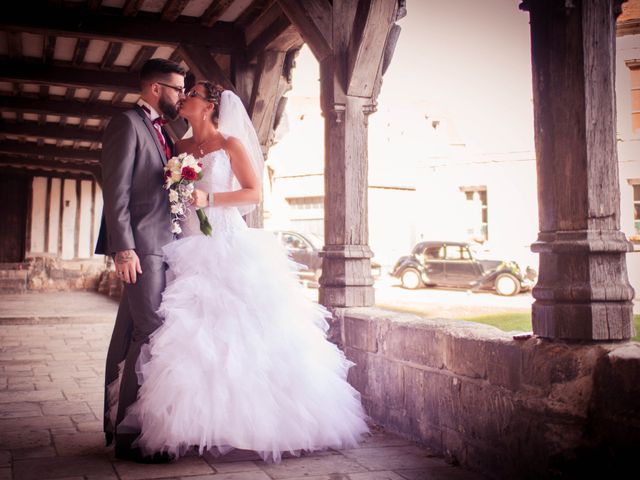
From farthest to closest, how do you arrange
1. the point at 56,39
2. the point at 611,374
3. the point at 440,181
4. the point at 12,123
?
1. the point at 440,181
2. the point at 12,123
3. the point at 56,39
4. the point at 611,374

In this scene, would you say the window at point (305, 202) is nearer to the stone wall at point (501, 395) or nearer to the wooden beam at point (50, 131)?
the wooden beam at point (50, 131)

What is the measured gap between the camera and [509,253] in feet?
65.8

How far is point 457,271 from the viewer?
57.0 ft

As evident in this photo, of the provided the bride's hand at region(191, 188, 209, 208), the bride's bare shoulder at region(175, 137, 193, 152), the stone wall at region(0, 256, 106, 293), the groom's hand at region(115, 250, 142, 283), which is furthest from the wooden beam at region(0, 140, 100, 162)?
the groom's hand at region(115, 250, 142, 283)

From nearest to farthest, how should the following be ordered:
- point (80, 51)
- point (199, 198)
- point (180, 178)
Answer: point (180, 178)
point (199, 198)
point (80, 51)

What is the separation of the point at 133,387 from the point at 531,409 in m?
1.73

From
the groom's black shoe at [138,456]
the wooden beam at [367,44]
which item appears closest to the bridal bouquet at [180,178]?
A: the groom's black shoe at [138,456]

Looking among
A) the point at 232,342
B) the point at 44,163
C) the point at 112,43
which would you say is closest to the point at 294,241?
the point at 44,163

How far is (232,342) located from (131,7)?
3.98 metres

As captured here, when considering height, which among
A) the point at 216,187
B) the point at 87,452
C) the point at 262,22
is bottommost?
the point at 87,452

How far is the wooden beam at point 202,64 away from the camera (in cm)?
604

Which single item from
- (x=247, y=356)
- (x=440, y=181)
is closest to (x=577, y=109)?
(x=247, y=356)

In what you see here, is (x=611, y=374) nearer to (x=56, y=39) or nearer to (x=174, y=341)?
(x=174, y=341)

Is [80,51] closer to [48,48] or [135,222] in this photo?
[48,48]
